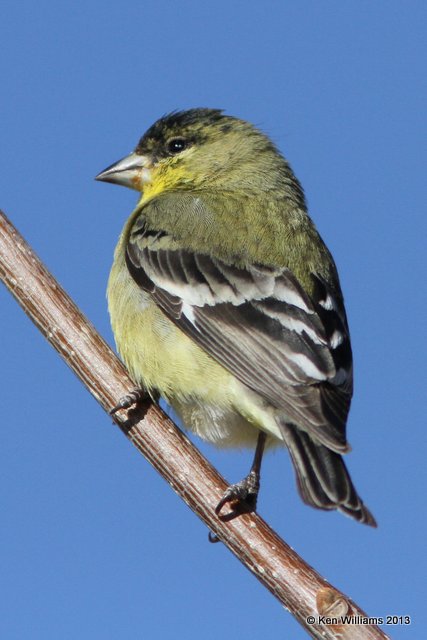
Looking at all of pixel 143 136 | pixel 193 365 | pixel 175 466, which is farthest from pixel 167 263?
pixel 143 136

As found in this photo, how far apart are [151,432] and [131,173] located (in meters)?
2.73

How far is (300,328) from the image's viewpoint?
5.19 m

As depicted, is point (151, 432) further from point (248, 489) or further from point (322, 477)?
point (322, 477)

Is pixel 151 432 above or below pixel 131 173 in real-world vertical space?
below

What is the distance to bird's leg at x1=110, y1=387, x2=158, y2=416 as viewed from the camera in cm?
506

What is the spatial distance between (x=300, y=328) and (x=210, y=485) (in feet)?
3.26

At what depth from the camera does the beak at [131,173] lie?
7180mm

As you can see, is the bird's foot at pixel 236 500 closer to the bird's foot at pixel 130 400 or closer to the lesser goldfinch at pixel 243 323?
the lesser goldfinch at pixel 243 323

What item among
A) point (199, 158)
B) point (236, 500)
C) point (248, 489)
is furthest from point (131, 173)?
point (236, 500)

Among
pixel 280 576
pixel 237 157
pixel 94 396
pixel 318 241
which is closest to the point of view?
pixel 280 576

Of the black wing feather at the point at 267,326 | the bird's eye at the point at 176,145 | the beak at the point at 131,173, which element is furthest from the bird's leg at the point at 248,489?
the bird's eye at the point at 176,145

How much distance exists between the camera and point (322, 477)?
4.52m

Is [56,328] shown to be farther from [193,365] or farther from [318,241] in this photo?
[318,241]

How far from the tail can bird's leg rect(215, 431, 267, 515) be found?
31 centimetres
